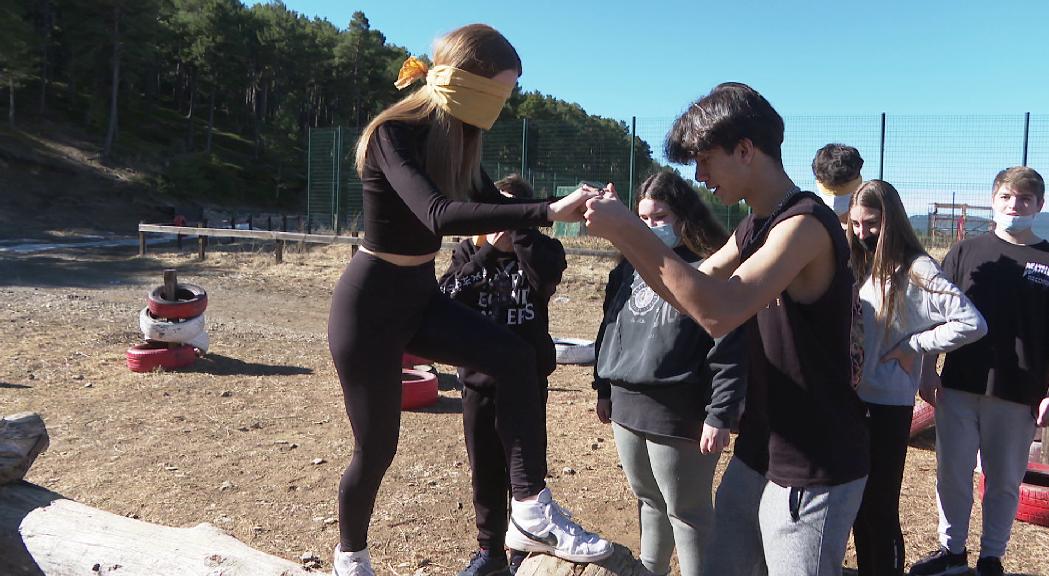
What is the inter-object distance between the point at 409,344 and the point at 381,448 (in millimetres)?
344

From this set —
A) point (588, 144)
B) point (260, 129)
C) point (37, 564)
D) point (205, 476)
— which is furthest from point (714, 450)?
point (260, 129)

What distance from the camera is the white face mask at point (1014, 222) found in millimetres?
3523

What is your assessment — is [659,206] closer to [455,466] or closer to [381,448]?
[381,448]

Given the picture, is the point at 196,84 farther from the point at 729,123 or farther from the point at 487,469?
the point at 729,123

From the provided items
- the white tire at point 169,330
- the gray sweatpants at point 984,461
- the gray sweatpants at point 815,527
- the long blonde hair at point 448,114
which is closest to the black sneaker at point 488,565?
the gray sweatpants at point 815,527

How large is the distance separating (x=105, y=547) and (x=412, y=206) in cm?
172

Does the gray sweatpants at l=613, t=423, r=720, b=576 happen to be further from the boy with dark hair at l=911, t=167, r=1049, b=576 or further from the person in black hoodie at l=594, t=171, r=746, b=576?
the boy with dark hair at l=911, t=167, r=1049, b=576

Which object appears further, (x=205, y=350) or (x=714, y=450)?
(x=205, y=350)

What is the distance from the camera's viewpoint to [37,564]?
2.85 meters

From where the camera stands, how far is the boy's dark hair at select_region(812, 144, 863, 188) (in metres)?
3.63

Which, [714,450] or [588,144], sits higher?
[588,144]

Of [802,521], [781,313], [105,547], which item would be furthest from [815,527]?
[105,547]

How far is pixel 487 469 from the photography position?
326 cm

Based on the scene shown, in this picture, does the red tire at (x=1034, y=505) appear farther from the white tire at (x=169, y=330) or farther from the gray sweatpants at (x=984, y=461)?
the white tire at (x=169, y=330)
